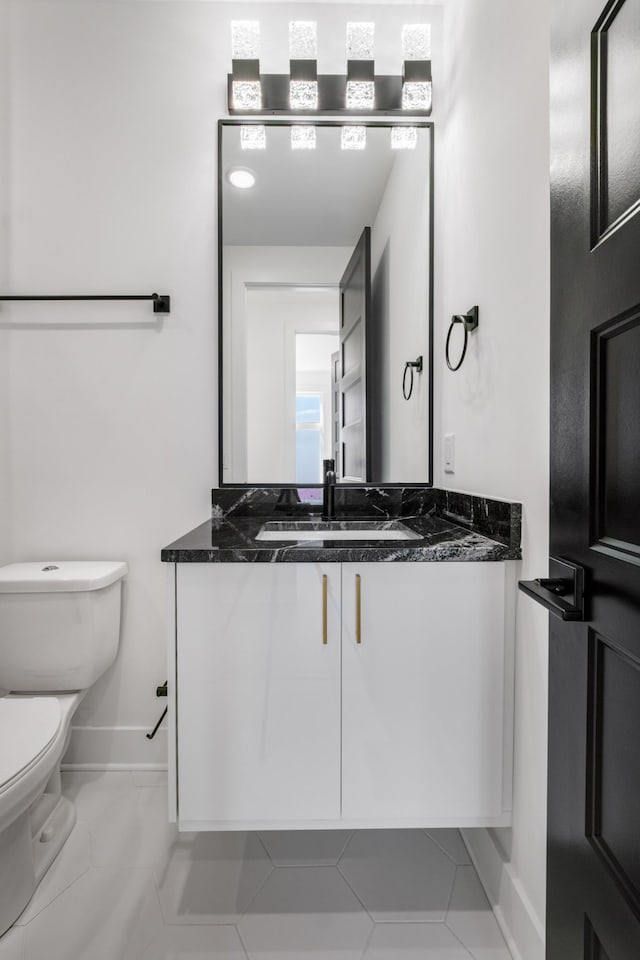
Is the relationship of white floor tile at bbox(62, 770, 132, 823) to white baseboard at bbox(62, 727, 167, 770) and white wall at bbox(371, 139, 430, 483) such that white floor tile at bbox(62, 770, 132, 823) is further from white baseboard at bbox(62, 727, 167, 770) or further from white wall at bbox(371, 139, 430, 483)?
white wall at bbox(371, 139, 430, 483)

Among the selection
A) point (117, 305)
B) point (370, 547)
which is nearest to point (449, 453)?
point (370, 547)

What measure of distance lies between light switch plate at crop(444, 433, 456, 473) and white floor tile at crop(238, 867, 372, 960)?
45.7 inches

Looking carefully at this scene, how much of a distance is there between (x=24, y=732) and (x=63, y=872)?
1.52ft

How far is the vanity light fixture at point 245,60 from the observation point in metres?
1.61

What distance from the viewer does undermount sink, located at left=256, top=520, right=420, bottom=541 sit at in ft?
5.01

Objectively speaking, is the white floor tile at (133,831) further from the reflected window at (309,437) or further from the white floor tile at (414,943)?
the reflected window at (309,437)

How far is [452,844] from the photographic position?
1437 mm

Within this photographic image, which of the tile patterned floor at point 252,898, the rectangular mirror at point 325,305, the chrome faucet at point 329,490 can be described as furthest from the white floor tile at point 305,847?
the rectangular mirror at point 325,305

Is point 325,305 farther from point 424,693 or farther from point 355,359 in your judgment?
point 424,693

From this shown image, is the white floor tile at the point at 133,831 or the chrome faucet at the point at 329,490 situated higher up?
the chrome faucet at the point at 329,490

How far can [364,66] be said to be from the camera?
5.37ft

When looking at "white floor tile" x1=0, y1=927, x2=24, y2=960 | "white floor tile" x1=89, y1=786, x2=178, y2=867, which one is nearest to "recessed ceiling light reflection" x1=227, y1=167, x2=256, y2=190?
"white floor tile" x1=89, y1=786, x2=178, y2=867

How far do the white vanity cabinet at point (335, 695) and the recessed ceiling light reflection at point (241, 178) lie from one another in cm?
130

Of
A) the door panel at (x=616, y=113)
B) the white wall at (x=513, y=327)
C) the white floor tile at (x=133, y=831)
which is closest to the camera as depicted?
the door panel at (x=616, y=113)
